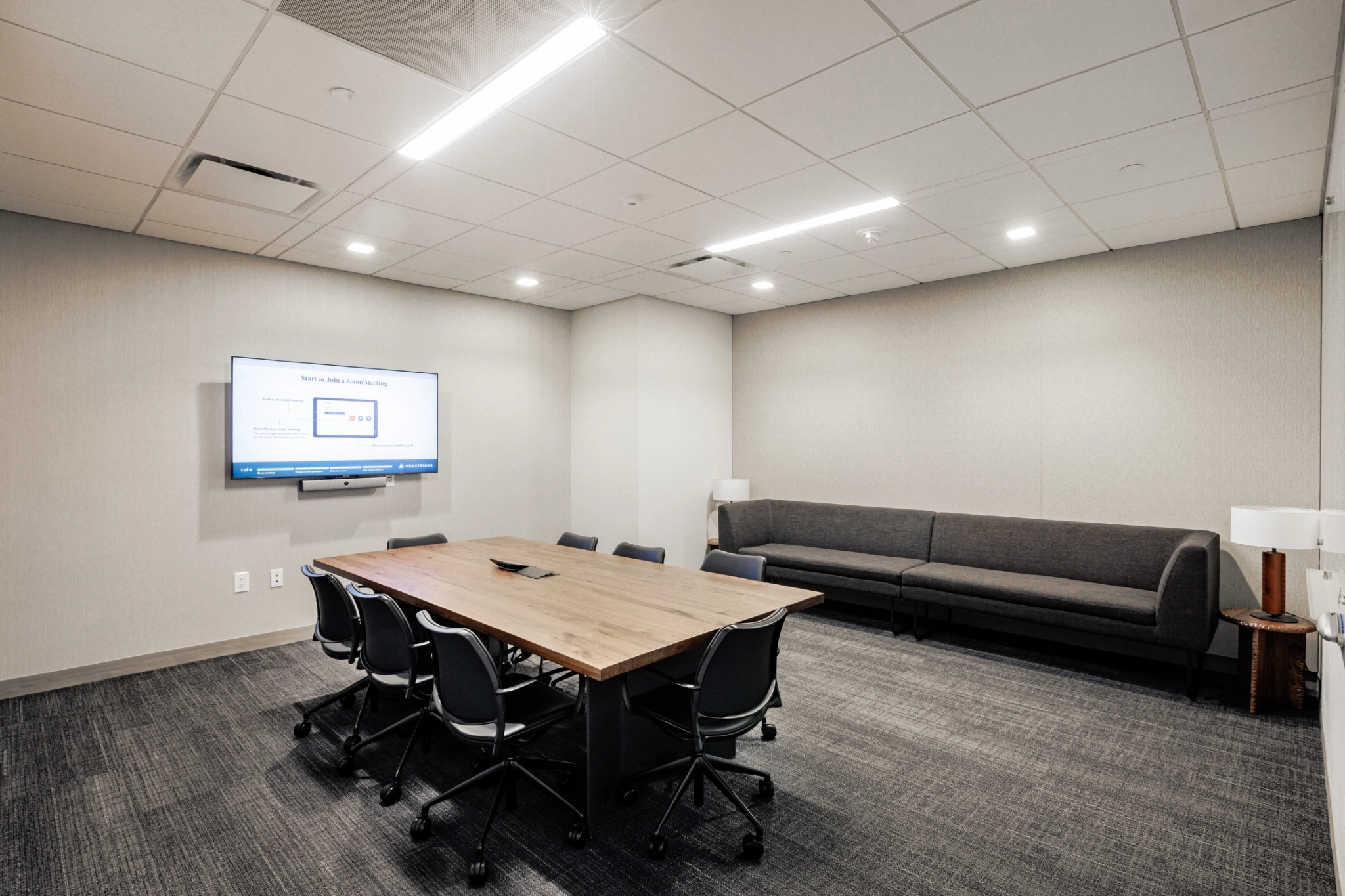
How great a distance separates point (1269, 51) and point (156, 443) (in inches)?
231

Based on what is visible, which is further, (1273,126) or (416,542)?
(416,542)

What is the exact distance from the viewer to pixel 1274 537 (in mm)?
3357

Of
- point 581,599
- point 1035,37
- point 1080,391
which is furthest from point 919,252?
point 581,599

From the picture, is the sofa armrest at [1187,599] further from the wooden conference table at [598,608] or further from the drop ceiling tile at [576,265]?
the drop ceiling tile at [576,265]

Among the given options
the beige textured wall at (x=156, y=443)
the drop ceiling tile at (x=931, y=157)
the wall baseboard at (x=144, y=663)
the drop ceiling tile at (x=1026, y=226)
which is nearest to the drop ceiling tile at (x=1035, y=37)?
the drop ceiling tile at (x=931, y=157)

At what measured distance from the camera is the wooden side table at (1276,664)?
342 cm

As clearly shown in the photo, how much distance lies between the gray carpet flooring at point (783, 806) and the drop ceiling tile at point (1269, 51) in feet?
8.91

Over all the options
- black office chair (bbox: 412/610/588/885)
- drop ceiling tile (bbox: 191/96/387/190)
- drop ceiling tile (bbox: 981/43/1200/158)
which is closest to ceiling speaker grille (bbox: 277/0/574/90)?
drop ceiling tile (bbox: 191/96/387/190)

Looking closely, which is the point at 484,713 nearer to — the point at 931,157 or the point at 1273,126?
the point at 931,157

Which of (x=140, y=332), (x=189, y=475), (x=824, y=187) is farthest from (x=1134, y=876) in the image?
(x=140, y=332)

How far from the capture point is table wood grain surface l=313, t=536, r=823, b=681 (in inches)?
89.1

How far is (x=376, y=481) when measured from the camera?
5.14 meters

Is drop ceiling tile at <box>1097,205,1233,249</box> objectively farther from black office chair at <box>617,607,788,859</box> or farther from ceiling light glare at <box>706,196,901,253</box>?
black office chair at <box>617,607,788,859</box>

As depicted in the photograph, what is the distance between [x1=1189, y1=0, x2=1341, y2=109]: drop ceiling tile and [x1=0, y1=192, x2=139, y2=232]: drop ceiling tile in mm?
5215
